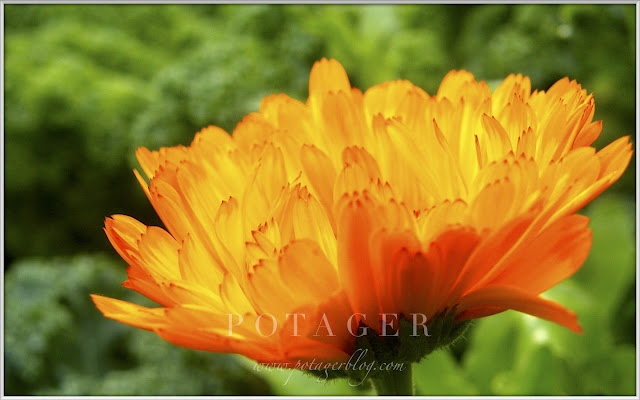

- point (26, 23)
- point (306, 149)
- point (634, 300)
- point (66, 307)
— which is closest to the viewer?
point (306, 149)

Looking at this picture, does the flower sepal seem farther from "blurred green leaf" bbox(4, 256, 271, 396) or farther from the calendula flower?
"blurred green leaf" bbox(4, 256, 271, 396)

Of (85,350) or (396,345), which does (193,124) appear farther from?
(396,345)

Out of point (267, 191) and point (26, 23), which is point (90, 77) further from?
point (267, 191)

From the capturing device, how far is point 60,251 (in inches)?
51.0

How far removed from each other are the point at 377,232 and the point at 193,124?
968 mm

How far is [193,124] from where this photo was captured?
1.28 meters

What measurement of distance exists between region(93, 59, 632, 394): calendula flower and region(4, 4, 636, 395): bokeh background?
51cm

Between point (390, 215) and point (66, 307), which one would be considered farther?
point (66, 307)

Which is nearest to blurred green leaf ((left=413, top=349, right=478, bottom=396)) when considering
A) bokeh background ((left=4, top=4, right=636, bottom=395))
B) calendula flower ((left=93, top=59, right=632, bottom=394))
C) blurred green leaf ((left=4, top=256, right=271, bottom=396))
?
bokeh background ((left=4, top=4, right=636, bottom=395))

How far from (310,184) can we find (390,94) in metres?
0.10

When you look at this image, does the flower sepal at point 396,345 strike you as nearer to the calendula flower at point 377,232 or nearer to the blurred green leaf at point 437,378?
the calendula flower at point 377,232

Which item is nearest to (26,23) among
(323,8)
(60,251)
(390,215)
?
(60,251)

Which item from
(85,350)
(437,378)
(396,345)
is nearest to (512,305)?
(396,345)

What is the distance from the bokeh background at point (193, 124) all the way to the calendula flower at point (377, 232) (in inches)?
19.9
